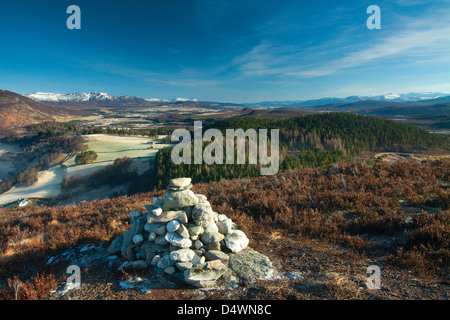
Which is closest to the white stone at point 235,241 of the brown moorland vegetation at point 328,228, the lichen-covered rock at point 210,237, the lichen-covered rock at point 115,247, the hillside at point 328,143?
the lichen-covered rock at point 210,237

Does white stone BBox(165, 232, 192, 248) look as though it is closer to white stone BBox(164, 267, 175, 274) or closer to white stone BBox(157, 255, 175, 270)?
white stone BBox(157, 255, 175, 270)

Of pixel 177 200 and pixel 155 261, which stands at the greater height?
pixel 177 200

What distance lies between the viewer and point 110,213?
11117mm

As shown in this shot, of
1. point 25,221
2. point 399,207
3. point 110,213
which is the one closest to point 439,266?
point 399,207

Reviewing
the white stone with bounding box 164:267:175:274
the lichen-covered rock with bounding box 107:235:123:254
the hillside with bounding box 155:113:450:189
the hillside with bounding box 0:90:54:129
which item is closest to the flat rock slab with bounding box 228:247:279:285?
the white stone with bounding box 164:267:175:274

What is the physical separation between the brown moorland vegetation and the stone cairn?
32.8 inches

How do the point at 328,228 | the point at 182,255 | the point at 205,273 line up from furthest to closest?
the point at 328,228
the point at 182,255
the point at 205,273

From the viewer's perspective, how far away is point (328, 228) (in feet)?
25.2

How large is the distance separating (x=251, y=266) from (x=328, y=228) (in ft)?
11.3

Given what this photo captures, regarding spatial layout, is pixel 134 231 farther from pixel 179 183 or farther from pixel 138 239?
pixel 179 183

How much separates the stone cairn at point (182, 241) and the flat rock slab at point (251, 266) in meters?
0.24

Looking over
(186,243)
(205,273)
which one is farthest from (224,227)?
(205,273)

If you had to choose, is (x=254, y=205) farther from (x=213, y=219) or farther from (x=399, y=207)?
(x=399, y=207)
